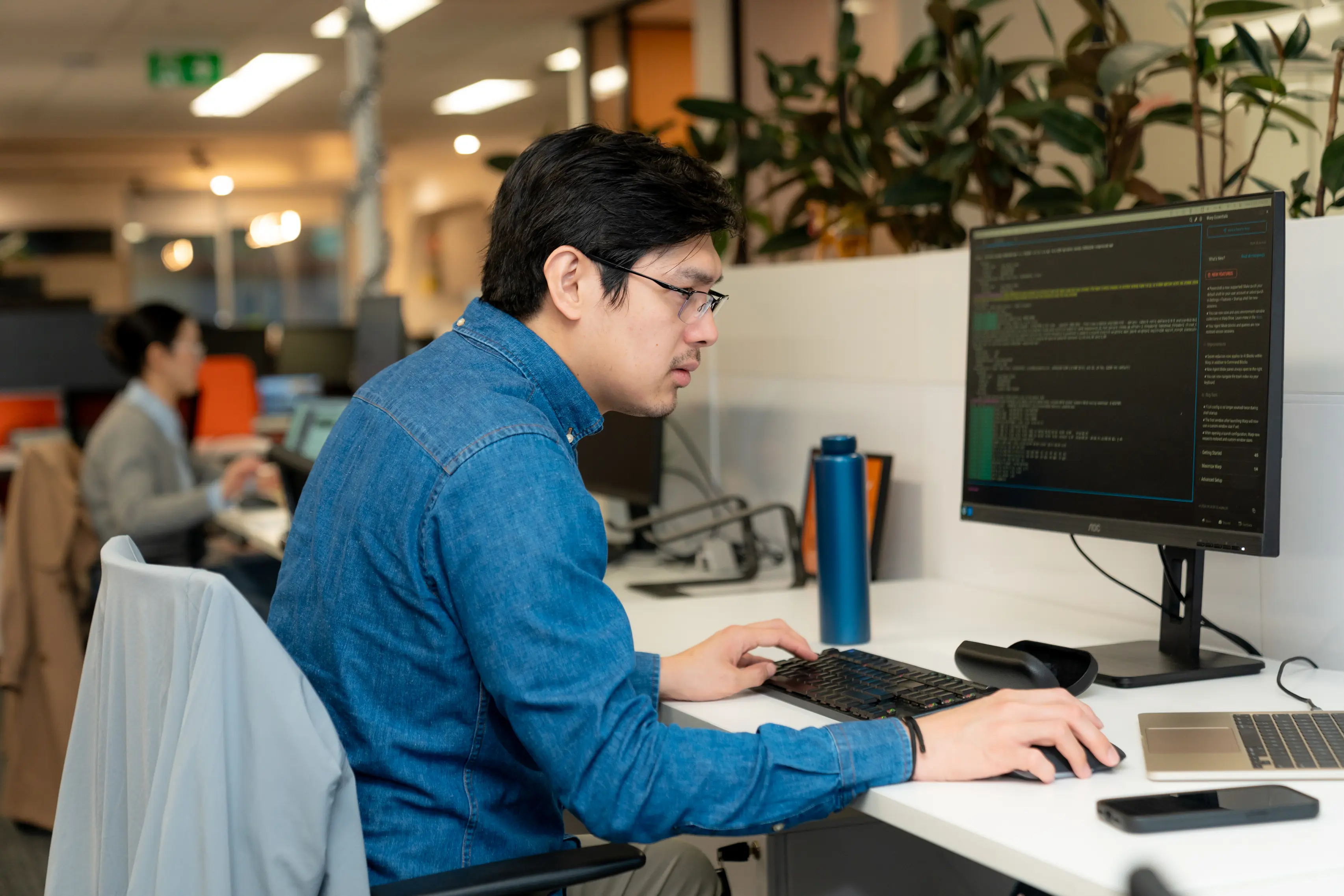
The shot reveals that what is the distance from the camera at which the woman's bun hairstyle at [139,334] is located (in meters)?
3.72

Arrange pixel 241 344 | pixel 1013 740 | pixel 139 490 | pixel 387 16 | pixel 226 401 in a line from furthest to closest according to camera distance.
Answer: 1. pixel 241 344
2. pixel 387 16
3. pixel 226 401
4. pixel 139 490
5. pixel 1013 740

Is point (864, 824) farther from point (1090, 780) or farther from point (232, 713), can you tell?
point (232, 713)

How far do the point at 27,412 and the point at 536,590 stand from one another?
5489 millimetres

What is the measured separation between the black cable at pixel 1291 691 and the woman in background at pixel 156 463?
2.13 m

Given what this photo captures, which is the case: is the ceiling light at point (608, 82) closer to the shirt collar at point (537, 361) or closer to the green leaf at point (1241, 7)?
the green leaf at point (1241, 7)

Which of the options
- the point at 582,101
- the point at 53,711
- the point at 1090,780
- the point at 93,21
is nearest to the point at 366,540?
the point at 1090,780

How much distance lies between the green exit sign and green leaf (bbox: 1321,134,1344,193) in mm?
→ 7114

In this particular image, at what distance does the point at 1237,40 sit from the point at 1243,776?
3.61ft

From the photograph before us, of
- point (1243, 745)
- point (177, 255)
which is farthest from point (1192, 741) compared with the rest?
point (177, 255)

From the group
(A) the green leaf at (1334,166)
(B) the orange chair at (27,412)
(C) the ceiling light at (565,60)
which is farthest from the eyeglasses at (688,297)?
(C) the ceiling light at (565,60)

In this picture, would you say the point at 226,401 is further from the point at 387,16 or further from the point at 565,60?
the point at 565,60

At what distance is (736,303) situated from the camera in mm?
2631

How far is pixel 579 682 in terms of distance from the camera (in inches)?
39.2

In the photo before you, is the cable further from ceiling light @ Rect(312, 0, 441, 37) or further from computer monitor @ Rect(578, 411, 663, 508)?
ceiling light @ Rect(312, 0, 441, 37)
